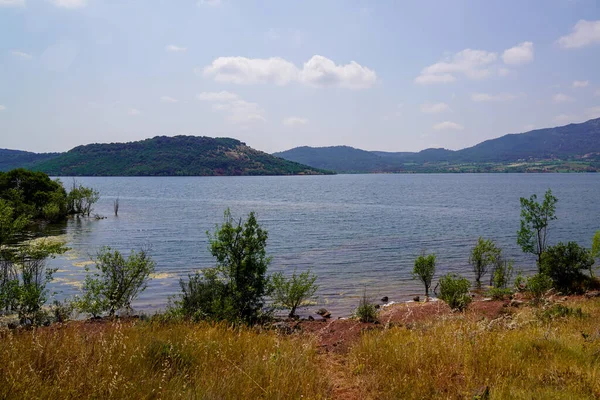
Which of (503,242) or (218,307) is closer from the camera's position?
(218,307)

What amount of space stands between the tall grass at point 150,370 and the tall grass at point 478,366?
3.74 feet

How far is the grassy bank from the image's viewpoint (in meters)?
5.20

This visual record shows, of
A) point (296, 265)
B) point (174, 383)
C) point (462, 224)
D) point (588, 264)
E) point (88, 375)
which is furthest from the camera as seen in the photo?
point (462, 224)

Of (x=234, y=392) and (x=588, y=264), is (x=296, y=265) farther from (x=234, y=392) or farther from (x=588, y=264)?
(x=234, y=392)

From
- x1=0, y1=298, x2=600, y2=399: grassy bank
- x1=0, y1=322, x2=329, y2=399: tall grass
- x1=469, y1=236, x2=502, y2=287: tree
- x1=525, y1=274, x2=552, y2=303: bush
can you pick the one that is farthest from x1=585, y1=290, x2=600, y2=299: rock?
x1=0, y1=322, x2=329, y2=399: tall grass

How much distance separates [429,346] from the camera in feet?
24.2

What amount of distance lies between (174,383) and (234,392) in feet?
3.08

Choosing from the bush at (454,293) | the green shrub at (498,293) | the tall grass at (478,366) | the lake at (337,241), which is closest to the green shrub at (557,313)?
the tall grass at (478,366)

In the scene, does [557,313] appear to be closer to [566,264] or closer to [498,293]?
[498,293]

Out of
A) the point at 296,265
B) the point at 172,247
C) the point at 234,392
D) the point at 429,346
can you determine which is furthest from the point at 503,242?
the point at 234,392

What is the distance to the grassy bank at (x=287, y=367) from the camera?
5203 mm

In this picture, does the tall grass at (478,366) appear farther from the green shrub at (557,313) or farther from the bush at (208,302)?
the bush at (208,302)

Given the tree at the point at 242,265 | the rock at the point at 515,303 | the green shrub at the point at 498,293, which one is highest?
the tree at the point at 242,265

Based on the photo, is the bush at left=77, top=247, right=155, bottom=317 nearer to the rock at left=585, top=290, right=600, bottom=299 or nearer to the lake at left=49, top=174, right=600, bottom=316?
the lake at left=49, top=174, right=600, bottom=316
